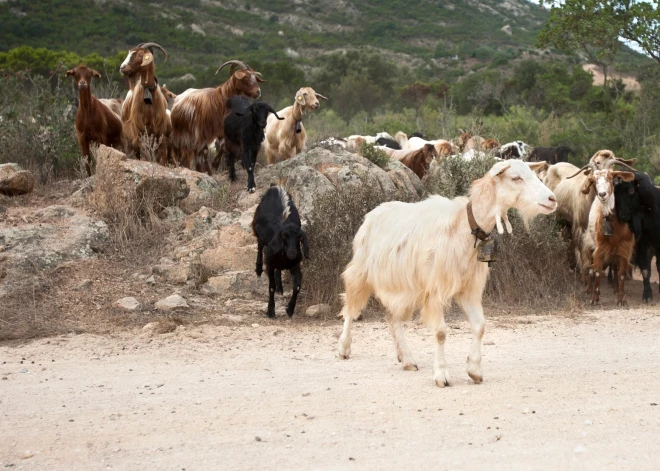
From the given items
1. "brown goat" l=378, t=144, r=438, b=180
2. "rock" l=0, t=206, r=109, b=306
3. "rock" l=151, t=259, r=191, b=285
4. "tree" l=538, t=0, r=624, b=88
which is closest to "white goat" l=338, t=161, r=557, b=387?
"rock" l=151, t=259, r=191, b=285

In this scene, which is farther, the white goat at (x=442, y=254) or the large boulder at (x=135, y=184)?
the large boulder at (x=135, y=184)

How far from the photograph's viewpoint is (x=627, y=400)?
599 cm

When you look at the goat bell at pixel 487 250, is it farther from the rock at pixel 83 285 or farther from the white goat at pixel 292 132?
the white goat at pixel 292 132

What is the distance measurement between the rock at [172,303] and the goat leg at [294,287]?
111 centimetres

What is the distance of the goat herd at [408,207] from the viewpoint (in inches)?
258

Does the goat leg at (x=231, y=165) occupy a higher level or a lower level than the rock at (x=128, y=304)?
higher

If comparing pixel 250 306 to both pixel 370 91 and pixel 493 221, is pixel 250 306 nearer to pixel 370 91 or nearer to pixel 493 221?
pixel 493 221

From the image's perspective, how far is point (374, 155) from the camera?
1391 cm

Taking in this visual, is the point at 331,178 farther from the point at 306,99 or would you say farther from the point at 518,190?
the point at 518,190

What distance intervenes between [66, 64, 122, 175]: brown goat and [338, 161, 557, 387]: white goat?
7097 millimetres

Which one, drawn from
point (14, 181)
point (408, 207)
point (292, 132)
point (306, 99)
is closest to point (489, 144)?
point (306, 99)

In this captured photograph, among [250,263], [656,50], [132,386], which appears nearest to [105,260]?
[250,263]

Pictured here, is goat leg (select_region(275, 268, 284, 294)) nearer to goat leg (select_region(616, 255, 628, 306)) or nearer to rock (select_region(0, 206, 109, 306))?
rock (select_region(0, 206, 109, 306))

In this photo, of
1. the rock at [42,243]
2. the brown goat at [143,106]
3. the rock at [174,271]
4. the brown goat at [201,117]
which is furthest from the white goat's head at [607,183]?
the brown goat at [143,106]
